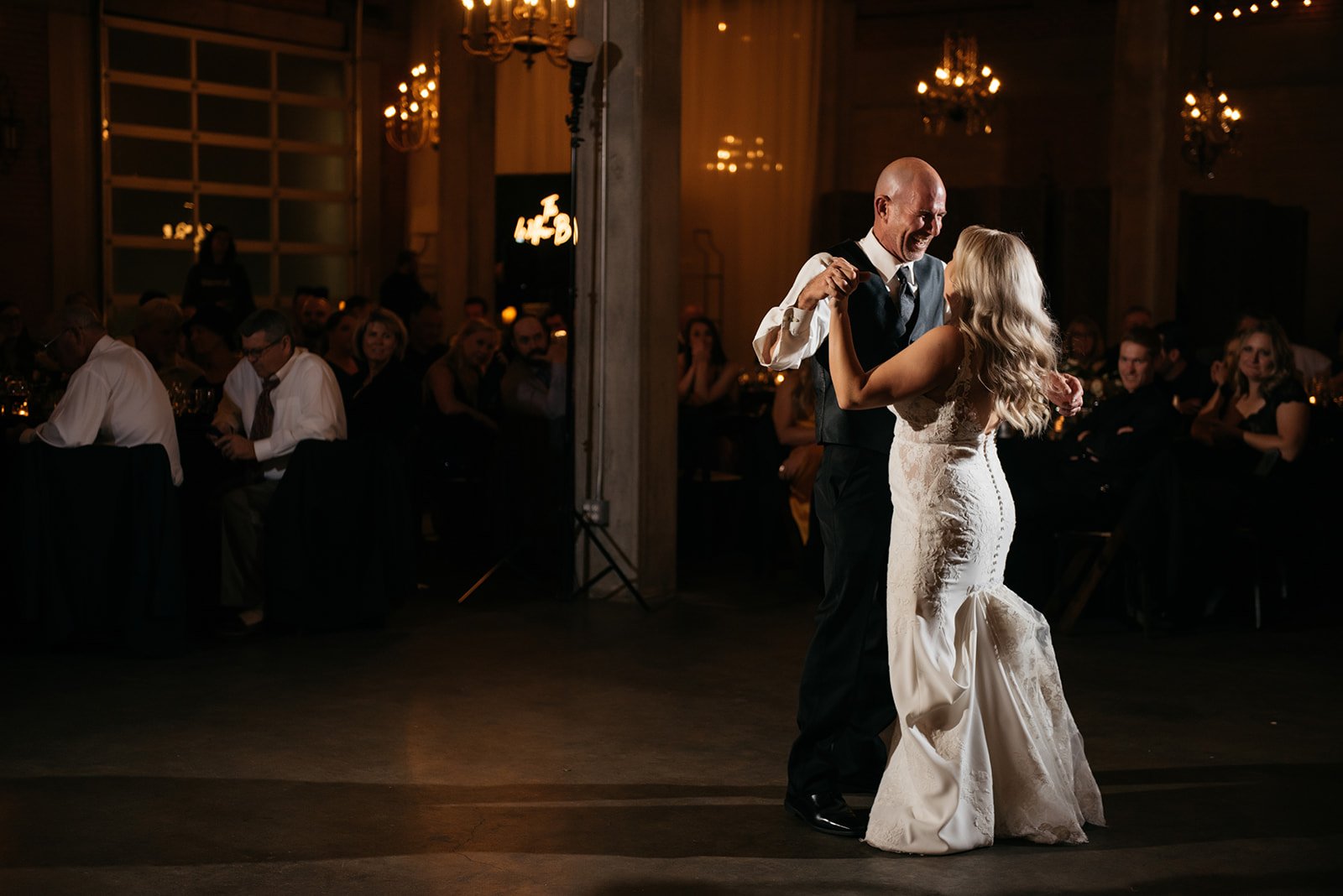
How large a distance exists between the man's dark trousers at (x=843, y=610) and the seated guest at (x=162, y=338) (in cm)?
469

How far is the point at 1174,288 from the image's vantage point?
12.6 m

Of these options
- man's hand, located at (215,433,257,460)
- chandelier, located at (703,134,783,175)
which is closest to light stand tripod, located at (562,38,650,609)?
man's hand, located at (215,433,257,460)

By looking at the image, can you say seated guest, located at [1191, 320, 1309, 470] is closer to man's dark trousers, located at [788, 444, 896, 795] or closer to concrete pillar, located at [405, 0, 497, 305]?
man's dark trousers, located at [788, 444, 896, 795]

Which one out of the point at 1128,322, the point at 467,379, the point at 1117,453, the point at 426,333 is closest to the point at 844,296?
the point at 1117,453

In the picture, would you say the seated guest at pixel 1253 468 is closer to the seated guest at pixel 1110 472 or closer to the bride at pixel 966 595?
the seated guest at pixel 1110 472

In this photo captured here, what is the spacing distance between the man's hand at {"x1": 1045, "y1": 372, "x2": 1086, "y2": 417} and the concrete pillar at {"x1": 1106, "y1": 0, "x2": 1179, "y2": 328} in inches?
348

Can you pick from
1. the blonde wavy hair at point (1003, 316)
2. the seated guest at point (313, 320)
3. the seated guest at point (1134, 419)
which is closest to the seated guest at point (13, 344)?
the seated guest at point (313, 320)

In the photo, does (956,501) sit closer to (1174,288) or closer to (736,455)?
(736,455)

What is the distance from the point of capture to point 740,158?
14789 mm

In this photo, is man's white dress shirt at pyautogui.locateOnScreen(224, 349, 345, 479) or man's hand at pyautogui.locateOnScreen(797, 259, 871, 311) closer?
man's hand at pyautogui.locateOnScreen(797, 259, 871, 311)

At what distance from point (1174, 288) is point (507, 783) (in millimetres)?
9603

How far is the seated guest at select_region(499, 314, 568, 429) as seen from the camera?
775 cm

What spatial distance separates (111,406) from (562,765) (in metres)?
2.53

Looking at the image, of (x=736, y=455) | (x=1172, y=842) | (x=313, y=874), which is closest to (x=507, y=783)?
(x=313, y=874)
